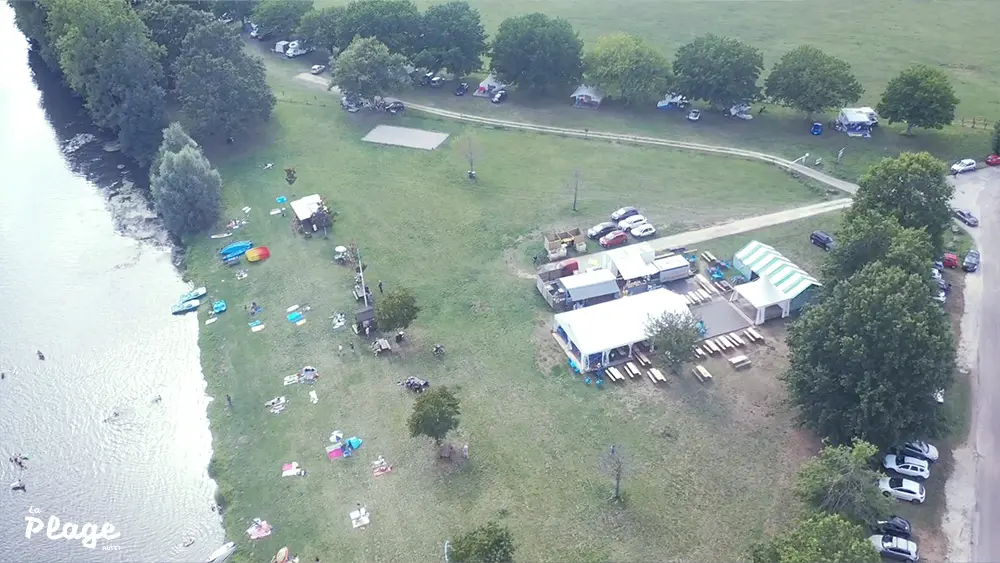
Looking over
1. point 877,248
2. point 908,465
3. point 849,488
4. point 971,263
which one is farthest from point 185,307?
point 971,263

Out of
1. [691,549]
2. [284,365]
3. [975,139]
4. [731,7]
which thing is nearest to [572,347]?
[691,549]

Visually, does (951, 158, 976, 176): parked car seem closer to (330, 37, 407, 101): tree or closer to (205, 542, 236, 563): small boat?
(330, 37, 407, 101): tree

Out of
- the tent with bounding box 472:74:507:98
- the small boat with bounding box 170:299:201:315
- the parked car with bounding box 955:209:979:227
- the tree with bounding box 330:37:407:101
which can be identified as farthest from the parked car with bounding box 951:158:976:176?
the small boat with bounding box 170:299:201:315

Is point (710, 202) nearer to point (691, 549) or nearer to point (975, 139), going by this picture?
point (975, 139)

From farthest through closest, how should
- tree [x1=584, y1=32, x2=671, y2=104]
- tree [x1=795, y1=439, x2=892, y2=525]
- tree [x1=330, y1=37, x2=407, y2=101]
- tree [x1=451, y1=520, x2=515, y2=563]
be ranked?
Answer: tree [x1=330, y1=37, x2=407, y2=101], tree [x1=584, y1=32, x2=671, y2=104], tree [x1=795, y1=439, x2=892, y2=525], tree [x1=451, y1=520, x2=515, y2=563]

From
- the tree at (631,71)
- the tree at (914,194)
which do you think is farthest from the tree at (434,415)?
the tree at (631,71)

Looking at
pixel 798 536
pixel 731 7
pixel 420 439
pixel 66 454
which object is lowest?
pixel 66 454

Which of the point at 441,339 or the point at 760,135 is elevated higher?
the point at 760,135

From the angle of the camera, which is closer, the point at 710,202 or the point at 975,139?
the point at 710,202
